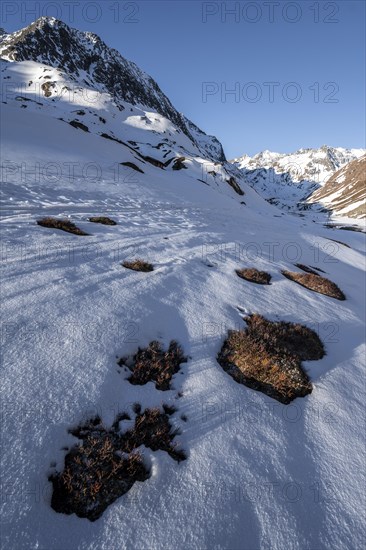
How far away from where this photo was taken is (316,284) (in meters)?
13.7

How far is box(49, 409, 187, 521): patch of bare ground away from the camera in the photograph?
3.90 m

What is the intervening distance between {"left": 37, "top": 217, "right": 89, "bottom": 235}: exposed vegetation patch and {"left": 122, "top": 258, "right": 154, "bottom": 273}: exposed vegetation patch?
3306mm

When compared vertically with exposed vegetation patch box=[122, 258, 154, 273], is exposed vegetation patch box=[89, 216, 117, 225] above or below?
above

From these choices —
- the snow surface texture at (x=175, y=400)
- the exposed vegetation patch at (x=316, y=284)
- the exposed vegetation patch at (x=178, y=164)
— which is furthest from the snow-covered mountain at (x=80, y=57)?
the snow surface texture at (x=175, y=400)

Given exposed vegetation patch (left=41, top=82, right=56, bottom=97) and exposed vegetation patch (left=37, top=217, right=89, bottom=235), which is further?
exposed vegetation patch (left=41, top=82, right=56, bottom=97)

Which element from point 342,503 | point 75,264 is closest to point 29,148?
point 75,264

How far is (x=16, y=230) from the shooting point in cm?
1062

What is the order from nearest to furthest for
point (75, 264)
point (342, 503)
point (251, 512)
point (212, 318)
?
point (251, 512) → point (342, 503) → point (212, 318) → point (75, 264)

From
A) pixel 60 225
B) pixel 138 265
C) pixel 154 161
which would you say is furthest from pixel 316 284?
pixel 154 161

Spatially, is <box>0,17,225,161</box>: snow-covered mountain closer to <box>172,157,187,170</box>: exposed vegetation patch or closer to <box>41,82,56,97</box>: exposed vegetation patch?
<box>41,82,56,97</box>: exposed vegetation patch

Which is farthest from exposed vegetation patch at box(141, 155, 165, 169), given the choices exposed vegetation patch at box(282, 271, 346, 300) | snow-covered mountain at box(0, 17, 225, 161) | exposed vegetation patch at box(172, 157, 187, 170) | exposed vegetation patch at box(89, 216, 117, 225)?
snow-covered mountain at box(0, 17, 225, 161)

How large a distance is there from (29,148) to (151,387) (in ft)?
79.5

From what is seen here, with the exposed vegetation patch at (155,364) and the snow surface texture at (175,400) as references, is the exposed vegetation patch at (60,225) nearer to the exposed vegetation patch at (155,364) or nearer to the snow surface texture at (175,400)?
the snow surface texture at (175,400)

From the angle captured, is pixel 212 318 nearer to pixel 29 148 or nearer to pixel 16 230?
pixel 16 230
